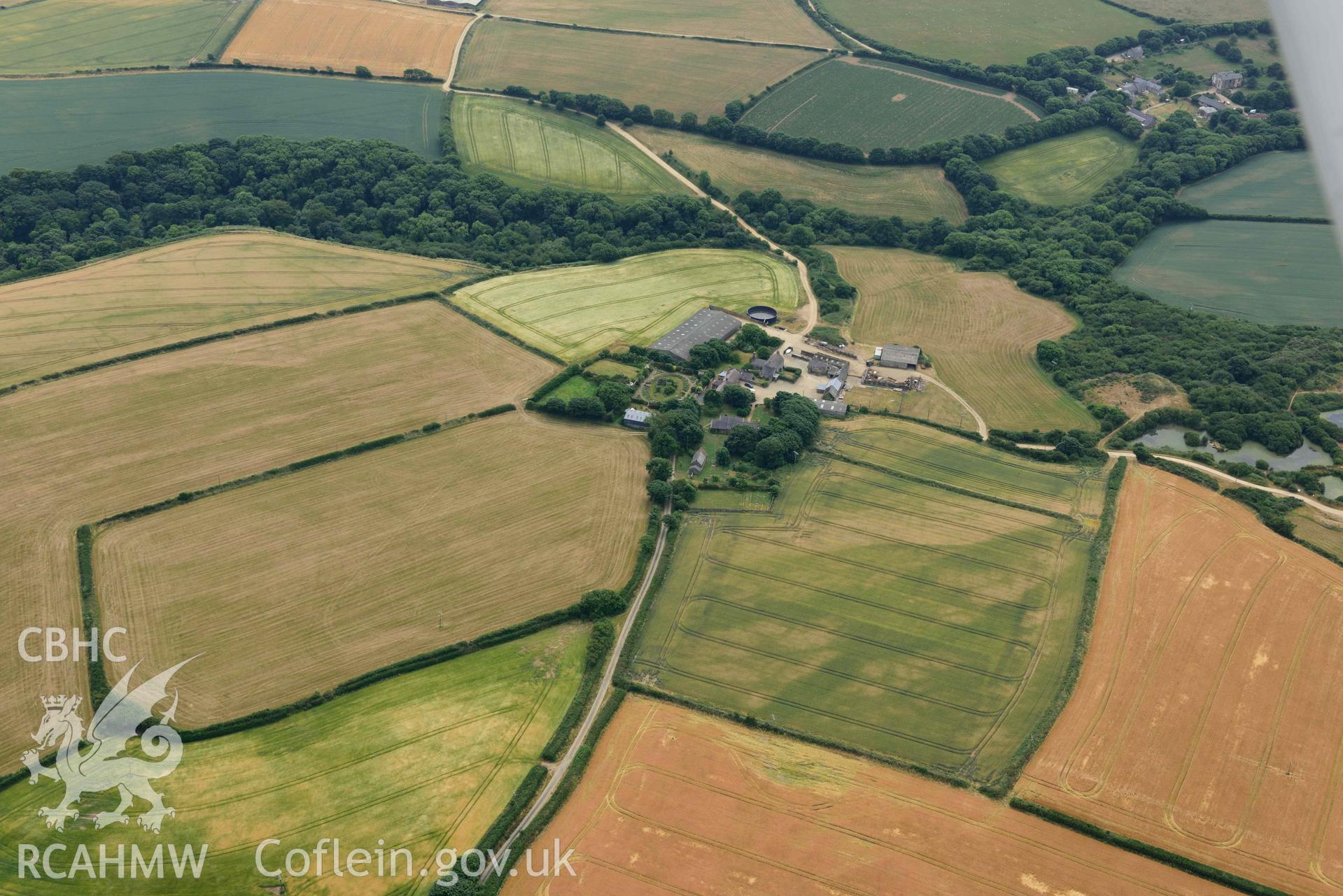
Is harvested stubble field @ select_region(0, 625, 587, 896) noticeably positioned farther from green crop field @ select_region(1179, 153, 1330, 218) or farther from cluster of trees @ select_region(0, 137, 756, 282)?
green crop field @ select_region(1179, 153, 1330, 218)

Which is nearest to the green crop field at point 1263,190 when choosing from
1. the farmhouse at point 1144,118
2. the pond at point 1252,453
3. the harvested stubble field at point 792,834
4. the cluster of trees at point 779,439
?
the farmhouse at point 1144,118

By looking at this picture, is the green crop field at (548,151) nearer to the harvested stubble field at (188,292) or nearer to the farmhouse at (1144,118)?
the harvested stubble field at (188,292)

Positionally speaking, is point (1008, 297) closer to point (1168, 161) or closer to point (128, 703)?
point (1168, 161)

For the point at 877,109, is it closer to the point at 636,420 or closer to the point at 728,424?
the point at 728,424

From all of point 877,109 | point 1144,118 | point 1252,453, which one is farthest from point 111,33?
point 1252,453

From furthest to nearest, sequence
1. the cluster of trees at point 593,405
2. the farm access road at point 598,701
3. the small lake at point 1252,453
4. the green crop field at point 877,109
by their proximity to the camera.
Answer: the green crop field at point 877,109 < the cluster of trees at point 593,405 < the small lake at point 1252,453 < the farm access road at point 598,701
